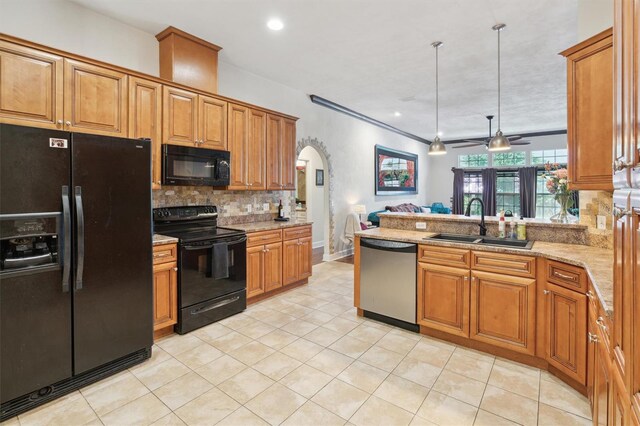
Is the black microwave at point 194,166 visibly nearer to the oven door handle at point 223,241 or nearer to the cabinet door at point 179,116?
the cabinet door at point 179,116

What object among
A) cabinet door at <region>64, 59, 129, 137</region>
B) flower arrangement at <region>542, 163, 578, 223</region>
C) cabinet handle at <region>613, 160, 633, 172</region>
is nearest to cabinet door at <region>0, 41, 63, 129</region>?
cabinet door at <region>64, 59, 129, 137</region>

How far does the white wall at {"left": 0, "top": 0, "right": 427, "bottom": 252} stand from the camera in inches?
105

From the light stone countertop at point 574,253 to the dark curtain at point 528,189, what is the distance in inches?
287

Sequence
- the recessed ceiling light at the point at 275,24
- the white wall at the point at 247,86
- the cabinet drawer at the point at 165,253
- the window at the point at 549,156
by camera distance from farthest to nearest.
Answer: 1. the window at the point at 549,156
2. the recessed ceiling light at the point at 275,24
3. the cabinet drawer at the point at 165,253
4. the white wall at the point at 247,86

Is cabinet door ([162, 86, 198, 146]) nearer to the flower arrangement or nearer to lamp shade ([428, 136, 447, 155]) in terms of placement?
lamp shade ([428, 136, 447, 155])

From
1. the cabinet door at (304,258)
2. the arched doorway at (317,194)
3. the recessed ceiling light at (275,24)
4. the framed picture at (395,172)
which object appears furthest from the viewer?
the framed picture at (395,172)

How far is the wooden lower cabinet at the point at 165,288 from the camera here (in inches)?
112

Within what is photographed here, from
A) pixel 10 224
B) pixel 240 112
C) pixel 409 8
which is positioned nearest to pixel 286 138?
pixel 240 112

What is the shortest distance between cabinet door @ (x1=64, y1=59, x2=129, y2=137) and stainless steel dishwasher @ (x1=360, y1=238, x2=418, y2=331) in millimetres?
2552

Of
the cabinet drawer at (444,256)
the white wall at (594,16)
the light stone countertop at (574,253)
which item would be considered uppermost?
the white wall at (594,16)

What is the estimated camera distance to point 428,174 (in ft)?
35.5

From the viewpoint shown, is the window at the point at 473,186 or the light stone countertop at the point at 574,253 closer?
the light stone countertop at the point at 574,253

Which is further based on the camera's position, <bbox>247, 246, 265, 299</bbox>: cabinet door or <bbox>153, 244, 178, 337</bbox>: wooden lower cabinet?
<bbox>247, 246, 265, 299</bbox>: cabinet door

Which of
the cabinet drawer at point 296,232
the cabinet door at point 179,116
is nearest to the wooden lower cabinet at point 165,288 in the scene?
the cabinet door at point 179,116
